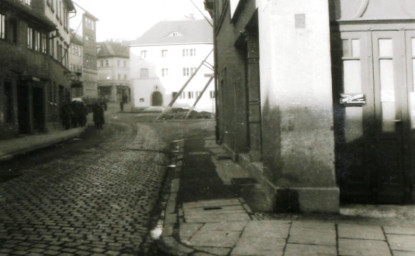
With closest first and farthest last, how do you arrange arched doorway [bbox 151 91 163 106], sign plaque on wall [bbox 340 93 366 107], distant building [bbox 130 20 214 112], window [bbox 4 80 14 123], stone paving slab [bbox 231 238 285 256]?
stone paving slab [bbox 231 238 285 256]
sign plaque on wall [bbox 340 93 366 107]
window [bbox 4 80 14 123]
distant building [bbox 130 20 214 112]
arched doorway [bbox 151 91 163 106]

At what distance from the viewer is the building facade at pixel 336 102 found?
613 cm

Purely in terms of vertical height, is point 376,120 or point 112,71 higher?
point 112,71

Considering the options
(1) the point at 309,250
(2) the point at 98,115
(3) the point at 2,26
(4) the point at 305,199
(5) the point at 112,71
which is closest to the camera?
(1) the point at 309,250

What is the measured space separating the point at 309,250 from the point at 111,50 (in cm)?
9288

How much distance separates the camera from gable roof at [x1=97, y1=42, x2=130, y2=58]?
304 ft

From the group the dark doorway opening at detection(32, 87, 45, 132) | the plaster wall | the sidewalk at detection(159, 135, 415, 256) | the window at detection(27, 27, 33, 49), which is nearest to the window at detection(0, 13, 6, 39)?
the window at detection(27, 27, 33, 49)

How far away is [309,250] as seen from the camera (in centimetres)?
446

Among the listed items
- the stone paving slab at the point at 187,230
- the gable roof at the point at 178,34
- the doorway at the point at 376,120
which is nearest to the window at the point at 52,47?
the doorway at the point at 376,120

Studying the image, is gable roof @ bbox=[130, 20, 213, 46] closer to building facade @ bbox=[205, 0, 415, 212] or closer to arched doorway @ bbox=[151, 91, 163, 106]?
arched doorway @ bbox=[151, 91, 163, 106]

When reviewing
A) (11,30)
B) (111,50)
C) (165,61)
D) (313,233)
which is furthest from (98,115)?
(111,50)

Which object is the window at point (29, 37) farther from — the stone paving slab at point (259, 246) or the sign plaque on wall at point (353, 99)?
the stone paving slab at point (259, 246)

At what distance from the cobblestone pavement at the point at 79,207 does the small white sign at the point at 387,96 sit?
355 cm

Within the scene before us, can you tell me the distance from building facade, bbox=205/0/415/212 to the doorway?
0.04ft

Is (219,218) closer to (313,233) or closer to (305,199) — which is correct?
(305,199)
